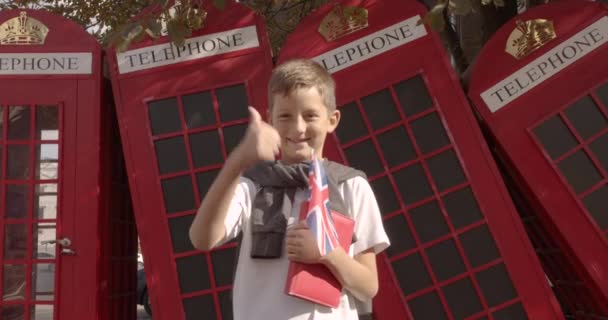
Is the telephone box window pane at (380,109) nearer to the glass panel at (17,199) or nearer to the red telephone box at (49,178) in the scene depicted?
the red telephone box at (49,178)

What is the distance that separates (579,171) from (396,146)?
1038 mm

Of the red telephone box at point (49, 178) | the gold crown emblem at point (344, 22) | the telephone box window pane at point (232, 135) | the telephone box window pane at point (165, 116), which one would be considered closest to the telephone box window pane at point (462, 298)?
the telephone box window pane at point (232, 135)

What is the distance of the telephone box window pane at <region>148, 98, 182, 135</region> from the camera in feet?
14.4

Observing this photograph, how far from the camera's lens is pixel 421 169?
427cm

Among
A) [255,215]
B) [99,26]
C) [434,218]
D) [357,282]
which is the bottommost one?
[357,282]

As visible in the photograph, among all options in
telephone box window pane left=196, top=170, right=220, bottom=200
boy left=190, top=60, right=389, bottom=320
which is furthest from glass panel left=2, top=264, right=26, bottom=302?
boy left=190, top=60, right=389, bottom=320

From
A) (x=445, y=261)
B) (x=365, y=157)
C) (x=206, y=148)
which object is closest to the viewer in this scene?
(x=445, y=261)

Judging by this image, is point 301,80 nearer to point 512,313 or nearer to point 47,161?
point 512,313

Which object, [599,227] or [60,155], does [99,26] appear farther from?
[599,227]

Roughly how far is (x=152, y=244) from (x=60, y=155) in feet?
2.63

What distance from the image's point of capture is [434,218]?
13.8 feet

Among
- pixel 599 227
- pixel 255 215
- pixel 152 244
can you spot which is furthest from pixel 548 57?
pixel 255 215

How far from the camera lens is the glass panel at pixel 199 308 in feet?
13.8

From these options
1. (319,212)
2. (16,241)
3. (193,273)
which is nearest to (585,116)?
(193,273)
